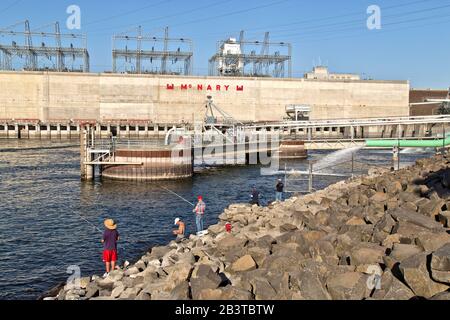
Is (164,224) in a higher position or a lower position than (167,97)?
lower

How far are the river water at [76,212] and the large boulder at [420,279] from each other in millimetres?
10400

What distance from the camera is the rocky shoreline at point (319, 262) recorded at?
838 cm

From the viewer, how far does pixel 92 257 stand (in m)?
18.3

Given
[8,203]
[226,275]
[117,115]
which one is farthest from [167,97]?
[226,275]

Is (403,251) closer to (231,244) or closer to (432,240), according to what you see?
(432,240)

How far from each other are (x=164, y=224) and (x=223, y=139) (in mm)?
31390

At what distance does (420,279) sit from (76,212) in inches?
866

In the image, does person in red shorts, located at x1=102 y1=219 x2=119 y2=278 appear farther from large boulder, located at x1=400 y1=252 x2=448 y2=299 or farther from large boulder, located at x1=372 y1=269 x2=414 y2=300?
large boulder, located at x1=400 y1=252 x2=448 y2=299

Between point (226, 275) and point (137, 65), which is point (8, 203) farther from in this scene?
point (137, 65)

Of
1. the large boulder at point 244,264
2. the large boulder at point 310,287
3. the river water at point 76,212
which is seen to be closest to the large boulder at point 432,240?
the large boulder at point 310,287

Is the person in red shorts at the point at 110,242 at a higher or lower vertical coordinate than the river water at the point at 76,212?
higher

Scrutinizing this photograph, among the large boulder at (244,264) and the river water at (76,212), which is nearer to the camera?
the large boulder at (244,264)

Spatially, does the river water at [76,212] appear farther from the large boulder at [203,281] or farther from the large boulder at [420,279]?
the large boulder at [420,279]

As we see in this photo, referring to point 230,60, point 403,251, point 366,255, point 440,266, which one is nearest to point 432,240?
point 403,251
